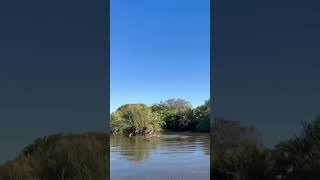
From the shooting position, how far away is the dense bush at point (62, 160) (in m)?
4.00

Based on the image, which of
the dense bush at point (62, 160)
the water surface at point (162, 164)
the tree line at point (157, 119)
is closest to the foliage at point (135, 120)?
the tree line at point (157, 119)

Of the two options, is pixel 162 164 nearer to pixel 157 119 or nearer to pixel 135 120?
pixel 135 120

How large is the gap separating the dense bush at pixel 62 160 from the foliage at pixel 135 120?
5947 mm

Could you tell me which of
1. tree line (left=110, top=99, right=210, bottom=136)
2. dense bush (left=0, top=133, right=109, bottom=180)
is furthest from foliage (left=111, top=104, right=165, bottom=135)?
dense bush (left=0, top=133, right=109, bottom=180)

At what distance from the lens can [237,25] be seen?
459 centimetres

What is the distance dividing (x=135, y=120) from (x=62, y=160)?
7146 mm

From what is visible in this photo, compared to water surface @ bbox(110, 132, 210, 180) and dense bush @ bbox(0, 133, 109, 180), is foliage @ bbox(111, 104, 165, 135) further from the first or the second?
dense bush @ bbox(0, 133, 109, 180)

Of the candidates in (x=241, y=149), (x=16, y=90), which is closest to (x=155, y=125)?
(x=241, y=149)

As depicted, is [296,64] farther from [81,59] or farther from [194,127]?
[194,127]

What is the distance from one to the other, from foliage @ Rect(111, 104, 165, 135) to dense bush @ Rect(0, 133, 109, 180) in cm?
595

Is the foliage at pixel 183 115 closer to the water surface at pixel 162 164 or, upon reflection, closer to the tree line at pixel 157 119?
the tree line at pixel 157 119

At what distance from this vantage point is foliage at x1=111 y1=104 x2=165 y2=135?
34.5 feet

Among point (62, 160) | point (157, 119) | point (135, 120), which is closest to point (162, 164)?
point (62, 160)

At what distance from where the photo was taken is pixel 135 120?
11336 mm
